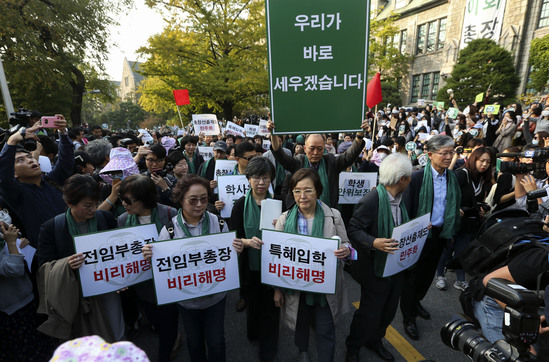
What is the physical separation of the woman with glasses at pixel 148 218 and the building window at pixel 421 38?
3707cm

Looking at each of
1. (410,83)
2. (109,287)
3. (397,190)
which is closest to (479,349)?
(397,190)

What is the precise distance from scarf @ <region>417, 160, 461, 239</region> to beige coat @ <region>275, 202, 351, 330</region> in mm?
1253

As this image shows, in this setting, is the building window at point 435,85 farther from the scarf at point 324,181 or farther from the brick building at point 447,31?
the scarf at point 324,181

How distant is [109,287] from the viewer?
7.35 feet

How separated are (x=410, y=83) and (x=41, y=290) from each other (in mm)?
37737

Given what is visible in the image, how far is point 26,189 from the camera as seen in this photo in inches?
105

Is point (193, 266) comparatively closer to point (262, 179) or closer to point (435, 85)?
point (262, 179)

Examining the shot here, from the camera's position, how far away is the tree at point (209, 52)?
49.0ft

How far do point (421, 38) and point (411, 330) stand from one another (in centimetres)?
3691

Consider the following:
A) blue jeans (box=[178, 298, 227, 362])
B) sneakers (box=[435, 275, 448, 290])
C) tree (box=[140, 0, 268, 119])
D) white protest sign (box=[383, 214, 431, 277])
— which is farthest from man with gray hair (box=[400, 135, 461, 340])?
tree (box=[140, 0, 268, 119])

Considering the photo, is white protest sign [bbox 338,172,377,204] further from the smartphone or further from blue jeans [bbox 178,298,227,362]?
the smartphone

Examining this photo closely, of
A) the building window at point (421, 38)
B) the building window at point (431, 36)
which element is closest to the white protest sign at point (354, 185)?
the building window at point (431, 36)

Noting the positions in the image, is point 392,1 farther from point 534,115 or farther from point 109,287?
point 109,287

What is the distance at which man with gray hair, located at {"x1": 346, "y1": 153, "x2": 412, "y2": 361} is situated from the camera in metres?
2.46
